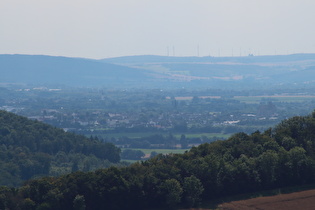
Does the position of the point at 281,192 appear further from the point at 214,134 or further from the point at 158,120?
the point at 158,120

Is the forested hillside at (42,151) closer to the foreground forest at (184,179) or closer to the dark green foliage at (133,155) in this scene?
the dark green foliage at (133,155)

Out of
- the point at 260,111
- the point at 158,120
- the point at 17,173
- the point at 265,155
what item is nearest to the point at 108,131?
the point at 158,120

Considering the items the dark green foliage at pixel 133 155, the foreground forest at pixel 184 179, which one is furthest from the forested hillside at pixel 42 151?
the foreground forest at pixel 184 179

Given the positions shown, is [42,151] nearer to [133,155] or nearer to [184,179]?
[133,155]

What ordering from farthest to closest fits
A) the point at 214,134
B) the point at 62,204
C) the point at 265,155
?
1. the point at 214,134
2. the point at 265,155
3. the point at 62,204

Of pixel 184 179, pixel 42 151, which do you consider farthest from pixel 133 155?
pixel 184 179

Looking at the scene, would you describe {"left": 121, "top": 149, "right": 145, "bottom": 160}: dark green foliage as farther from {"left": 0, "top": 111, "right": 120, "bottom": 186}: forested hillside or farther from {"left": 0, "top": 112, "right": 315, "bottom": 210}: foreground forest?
{"left": 0, "top": 112, "right": 315, "bottom": 210}: foreground forest

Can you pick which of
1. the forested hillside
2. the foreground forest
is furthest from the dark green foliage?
the foreground forest
